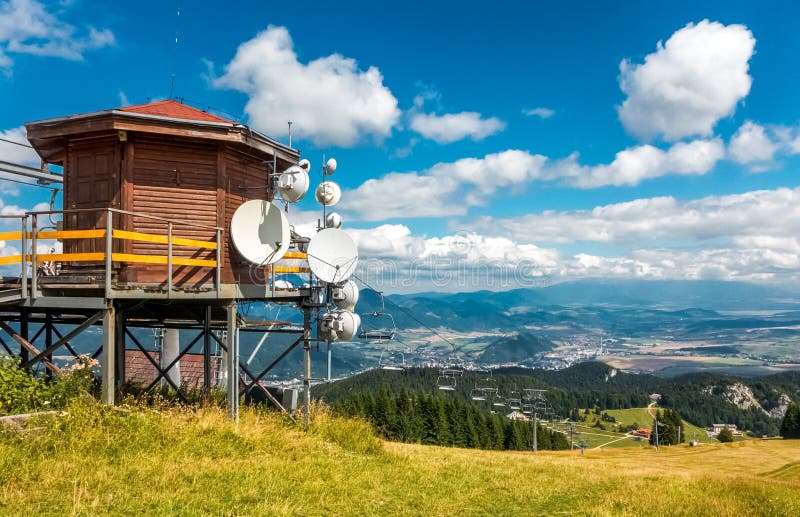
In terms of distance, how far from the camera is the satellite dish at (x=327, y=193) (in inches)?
693

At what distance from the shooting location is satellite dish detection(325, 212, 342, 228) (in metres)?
17.4

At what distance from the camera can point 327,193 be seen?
1766 centimetres

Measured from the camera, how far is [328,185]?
57.9ft

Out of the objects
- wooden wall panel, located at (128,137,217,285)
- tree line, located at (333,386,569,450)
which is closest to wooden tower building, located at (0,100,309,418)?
wooden wall panel, located at (128,137,217,285)

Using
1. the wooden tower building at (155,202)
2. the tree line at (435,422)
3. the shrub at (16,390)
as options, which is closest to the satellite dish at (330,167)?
the wooden tower building at (155,202)

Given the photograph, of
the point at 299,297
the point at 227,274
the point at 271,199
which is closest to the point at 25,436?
the point at 227,274

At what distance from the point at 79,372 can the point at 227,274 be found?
4.64 meters

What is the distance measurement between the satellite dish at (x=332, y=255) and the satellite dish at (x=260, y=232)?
88 centimetres

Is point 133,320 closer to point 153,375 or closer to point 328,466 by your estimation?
point 153,375

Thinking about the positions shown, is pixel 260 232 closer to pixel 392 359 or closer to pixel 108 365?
pixel 108 365

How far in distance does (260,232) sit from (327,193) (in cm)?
314

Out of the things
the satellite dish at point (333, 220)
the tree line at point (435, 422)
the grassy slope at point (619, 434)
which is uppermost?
the satellite dish at point (333, 220)

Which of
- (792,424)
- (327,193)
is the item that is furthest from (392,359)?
(792,424)

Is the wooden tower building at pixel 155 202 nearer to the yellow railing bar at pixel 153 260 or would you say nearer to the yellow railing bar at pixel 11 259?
the yellow railing bar at pixel 153 260
